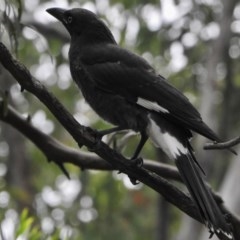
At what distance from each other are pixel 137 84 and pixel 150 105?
0.56 ft

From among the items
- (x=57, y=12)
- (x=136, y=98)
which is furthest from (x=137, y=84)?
(x=57, y=12)

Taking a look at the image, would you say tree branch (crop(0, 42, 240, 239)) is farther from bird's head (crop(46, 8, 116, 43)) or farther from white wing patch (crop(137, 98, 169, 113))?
bird's head (crop(46, 8, 116, 43))

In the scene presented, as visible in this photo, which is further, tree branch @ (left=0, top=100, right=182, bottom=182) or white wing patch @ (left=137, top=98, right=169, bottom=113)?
tree branch @ (left=0, top=100, right=182, bottom=182)

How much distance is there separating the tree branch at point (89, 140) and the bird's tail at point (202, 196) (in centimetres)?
5

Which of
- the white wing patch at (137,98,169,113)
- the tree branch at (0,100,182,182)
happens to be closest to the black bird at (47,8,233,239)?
the white wing patch at (137,98,169,113)

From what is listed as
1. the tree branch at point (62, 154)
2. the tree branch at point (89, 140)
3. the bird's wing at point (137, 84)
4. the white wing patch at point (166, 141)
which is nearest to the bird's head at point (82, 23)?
the bird's wing at point (137, 84)

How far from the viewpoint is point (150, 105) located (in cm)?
326

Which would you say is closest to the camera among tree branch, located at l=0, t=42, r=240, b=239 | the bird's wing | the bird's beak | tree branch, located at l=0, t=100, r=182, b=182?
tree branch, located at l=0, t=42, r=240, b=239

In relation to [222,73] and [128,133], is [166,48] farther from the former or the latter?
[128,133]

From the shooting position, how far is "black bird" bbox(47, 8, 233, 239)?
305cm

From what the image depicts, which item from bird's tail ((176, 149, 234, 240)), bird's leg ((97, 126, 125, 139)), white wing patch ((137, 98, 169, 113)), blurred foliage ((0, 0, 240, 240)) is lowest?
blurred foliage ((0, 0, 240, 240))

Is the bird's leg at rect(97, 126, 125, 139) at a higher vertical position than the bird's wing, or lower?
lower

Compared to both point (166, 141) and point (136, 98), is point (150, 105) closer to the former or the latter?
point (136, 98)

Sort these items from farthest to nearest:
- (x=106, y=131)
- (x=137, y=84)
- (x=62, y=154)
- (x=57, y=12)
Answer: (x=57, y=12), (x=62, y=154), (x=137, y=84), (x=106, y=131)
